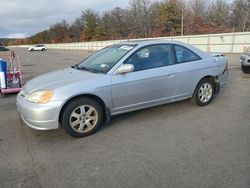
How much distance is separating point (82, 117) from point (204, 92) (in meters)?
2.85

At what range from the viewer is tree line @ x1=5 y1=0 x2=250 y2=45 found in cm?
4869

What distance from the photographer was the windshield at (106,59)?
176 inches

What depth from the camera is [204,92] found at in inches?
217

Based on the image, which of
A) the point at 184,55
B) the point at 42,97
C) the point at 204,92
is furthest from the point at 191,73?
the point at 42,97

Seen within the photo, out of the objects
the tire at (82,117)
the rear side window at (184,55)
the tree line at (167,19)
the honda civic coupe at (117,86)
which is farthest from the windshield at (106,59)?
the tree line at (167,19)

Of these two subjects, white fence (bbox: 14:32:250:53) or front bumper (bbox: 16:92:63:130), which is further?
white fence (bbox: 14:32:250:53)

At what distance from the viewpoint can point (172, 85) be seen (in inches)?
193

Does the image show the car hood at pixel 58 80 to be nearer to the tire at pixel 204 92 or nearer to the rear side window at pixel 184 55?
the rear side window at pixel 184 55

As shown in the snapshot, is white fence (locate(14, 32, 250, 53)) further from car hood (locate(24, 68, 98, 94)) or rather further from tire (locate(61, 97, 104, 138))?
tire (locate(61, 97, 104, 138))

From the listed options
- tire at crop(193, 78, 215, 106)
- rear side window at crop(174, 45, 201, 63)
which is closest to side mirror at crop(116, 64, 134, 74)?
rear side window at crop(174, 45, 201, 63)

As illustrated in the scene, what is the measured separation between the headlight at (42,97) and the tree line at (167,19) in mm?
43731

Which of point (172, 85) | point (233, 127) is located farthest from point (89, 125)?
point (233, 127)

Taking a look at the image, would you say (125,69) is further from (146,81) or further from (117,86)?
(146,81)

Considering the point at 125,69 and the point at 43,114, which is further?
the point at 125,69
